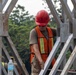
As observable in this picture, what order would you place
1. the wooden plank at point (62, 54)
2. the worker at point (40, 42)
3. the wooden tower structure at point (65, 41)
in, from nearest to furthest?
the wooden tower structure at point (65, 41) < the wooden plank at point (62, 54) < the worker at point (40, 42)

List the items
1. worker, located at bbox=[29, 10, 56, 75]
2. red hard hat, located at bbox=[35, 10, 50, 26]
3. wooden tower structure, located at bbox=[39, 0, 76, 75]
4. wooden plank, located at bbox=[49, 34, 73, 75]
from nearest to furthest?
1. wooden tower structure, located at bbox=[39, 0, 76, 75]
2. wooden plank, located at bbox=[49, 34, 73, 75]
3. worker, located at bbox=[29, 10, 56, 75]
4. red hard hat, located at bbox=[35, 10, 50, 26]

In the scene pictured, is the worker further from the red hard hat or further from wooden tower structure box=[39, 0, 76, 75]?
wooden tower structure box=[39, 0, 76, 75]

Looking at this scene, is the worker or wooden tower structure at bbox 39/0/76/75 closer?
wooden tower structure at bbox 39/0/76/75

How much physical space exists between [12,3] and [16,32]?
19144 millimetres

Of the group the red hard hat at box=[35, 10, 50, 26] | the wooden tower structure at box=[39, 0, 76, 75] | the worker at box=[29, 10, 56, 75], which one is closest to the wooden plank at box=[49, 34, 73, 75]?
the wooden tower structure at box=[39, 0, 76, 75]

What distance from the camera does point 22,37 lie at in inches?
959

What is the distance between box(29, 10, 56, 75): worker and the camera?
19.6 feet

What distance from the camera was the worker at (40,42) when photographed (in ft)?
19.6

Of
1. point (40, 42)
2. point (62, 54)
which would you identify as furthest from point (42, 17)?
point (62, 54)

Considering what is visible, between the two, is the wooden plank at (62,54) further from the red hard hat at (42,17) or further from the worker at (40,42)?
the red hard hat at (42,17)

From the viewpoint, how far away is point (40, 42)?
6.10 m

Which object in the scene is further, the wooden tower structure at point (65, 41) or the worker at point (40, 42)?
the worker at point (40, 42)

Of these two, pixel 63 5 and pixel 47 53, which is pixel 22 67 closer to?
pixel 47 53

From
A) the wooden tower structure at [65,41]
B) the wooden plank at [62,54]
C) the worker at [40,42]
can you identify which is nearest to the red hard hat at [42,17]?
the worker at [40,42]
